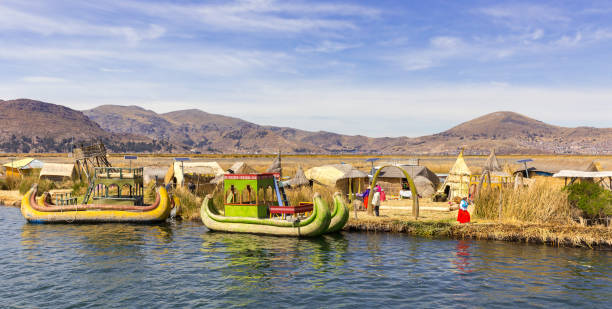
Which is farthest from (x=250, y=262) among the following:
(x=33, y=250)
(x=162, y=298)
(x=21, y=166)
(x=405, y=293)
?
(x=21, y=166)

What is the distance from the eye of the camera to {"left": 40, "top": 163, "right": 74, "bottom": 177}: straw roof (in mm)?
45312

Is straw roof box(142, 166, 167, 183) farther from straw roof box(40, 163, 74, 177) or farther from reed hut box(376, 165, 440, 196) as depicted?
reed hut box(376, 165, 440, 196)

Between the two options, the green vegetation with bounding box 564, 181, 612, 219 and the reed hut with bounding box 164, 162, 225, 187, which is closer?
the green vegetation with bounding box 564, 181, 612, 219

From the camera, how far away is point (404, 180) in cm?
3481

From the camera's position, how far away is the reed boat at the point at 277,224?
64.8 ft

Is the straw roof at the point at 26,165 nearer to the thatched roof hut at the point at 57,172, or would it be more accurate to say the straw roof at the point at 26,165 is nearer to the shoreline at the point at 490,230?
the thatched roof hut at the point at 57,172

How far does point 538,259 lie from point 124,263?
15021mm

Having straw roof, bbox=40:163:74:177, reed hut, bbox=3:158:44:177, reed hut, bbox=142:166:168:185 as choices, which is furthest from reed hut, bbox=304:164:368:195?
reed hut, bbox=3:158:44:177

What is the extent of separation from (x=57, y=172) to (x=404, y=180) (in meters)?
34.9

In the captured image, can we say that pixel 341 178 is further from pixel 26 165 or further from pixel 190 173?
pixel 26 165

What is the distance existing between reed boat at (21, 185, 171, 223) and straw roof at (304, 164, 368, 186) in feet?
42.5

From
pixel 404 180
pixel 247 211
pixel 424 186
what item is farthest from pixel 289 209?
pixel 424 186

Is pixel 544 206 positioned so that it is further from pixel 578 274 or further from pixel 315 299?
pixel 315 299

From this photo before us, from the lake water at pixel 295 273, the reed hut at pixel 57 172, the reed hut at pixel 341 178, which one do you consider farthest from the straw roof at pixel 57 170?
the lake water at pixel 295 273
